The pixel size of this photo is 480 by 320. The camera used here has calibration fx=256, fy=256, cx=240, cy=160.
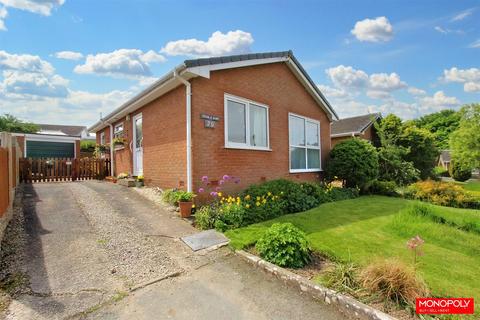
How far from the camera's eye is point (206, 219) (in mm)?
5758

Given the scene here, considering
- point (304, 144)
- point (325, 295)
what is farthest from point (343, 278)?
point (304, 144)

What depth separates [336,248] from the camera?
443cm

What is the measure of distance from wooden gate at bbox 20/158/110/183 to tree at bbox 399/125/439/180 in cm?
2080

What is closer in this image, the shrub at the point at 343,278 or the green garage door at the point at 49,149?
the shrub at the point at 343,278

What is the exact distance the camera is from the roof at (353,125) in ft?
71.2

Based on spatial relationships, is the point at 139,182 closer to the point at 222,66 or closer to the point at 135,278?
the point at 222,66

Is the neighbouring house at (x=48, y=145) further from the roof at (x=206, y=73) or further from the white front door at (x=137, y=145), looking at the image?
the white front door at (x=137, y=145)

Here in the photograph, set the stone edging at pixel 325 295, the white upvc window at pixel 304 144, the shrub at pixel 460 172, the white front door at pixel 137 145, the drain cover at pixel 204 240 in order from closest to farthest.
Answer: the stone edging at pixel 325 295 < the drain cover at pixel 204 240 < the white front door at pixel 137 145 < the white upvc window at pixel 304 144 < the shrub at pixel 460 172

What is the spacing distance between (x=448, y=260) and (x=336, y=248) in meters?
1.74

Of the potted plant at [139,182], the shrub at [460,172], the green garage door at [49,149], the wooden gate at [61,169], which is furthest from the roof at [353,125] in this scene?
the green garage door at [49,149]

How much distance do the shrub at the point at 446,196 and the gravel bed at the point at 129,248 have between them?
11.0 metres

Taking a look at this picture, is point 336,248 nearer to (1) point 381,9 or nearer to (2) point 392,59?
(1) point 381,9

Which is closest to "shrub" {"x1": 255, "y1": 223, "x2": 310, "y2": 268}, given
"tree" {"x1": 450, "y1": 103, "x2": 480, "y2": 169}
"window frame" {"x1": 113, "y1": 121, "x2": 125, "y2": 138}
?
"window frame" {"x1": 113, "y1": 121, "x2": 125, "y2": 138}

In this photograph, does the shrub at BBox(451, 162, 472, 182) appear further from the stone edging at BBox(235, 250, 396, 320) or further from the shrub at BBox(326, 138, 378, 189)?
the stone edging at BBox(235, 250, 396, 320)
